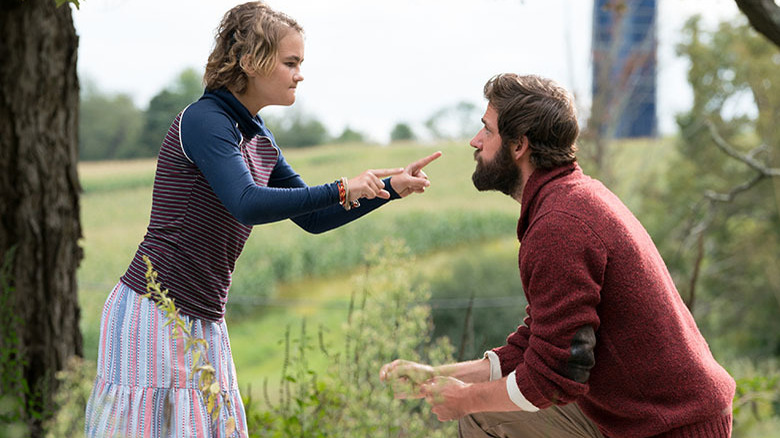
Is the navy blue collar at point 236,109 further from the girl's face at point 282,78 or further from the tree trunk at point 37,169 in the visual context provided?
the tree trunk at point 37,169

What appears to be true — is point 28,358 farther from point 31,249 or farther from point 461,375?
point 461,375

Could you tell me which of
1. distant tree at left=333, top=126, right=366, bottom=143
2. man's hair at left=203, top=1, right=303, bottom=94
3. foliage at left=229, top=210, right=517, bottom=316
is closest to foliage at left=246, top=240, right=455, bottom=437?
man's hair at left=203, top=1, right=303, bottom=94

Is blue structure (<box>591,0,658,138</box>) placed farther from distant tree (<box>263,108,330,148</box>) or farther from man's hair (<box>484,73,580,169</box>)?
man's hair (<box>484,73,580,169</box>)

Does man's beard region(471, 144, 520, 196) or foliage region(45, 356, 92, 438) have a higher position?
man's beard region(471, 144, 520, 196)

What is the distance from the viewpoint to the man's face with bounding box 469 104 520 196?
229 centimetres

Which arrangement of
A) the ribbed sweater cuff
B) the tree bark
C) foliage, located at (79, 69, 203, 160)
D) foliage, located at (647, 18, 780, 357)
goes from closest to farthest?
the ribbed sweater cuff, the tree bark, foliage, located at (647, 18, 780, 357), foliage, located at (79, 69, 203, 160)

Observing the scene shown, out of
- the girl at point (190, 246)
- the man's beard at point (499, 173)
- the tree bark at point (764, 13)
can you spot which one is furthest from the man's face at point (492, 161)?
the tree bark at point (764, 13)

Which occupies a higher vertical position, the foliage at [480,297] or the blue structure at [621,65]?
the blue structure at [621,65]

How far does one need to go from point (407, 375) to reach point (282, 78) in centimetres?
84

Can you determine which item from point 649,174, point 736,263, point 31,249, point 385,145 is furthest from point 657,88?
point 31,249

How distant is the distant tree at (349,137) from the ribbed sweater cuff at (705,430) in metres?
23.3

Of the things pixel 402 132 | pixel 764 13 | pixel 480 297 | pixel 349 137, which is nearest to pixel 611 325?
pixel 764 13

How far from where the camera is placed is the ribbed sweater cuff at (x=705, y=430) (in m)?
2.06

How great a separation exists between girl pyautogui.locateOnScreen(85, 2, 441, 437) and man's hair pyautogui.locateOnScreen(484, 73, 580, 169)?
1.28 ft
